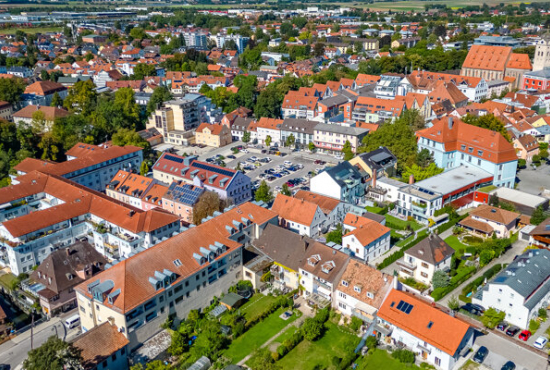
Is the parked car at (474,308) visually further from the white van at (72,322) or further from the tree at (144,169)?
the tree at (144,169)

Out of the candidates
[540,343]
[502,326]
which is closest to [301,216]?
[502,326]

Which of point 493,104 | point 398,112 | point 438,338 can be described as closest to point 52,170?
point 438,338

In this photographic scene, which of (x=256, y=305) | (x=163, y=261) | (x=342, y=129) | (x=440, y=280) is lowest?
(x=256, y=305)

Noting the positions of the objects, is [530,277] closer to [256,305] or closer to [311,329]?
[311,329]

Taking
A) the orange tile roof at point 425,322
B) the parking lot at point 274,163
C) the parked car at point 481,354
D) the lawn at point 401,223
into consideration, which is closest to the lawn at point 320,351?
the orange tile roof at point 425,322

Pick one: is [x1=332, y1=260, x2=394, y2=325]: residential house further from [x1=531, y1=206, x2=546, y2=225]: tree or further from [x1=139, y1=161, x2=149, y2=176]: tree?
[x1=139, y1=161, x2=149, y2=176]: tree

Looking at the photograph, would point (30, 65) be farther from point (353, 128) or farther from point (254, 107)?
point (353, 128)
